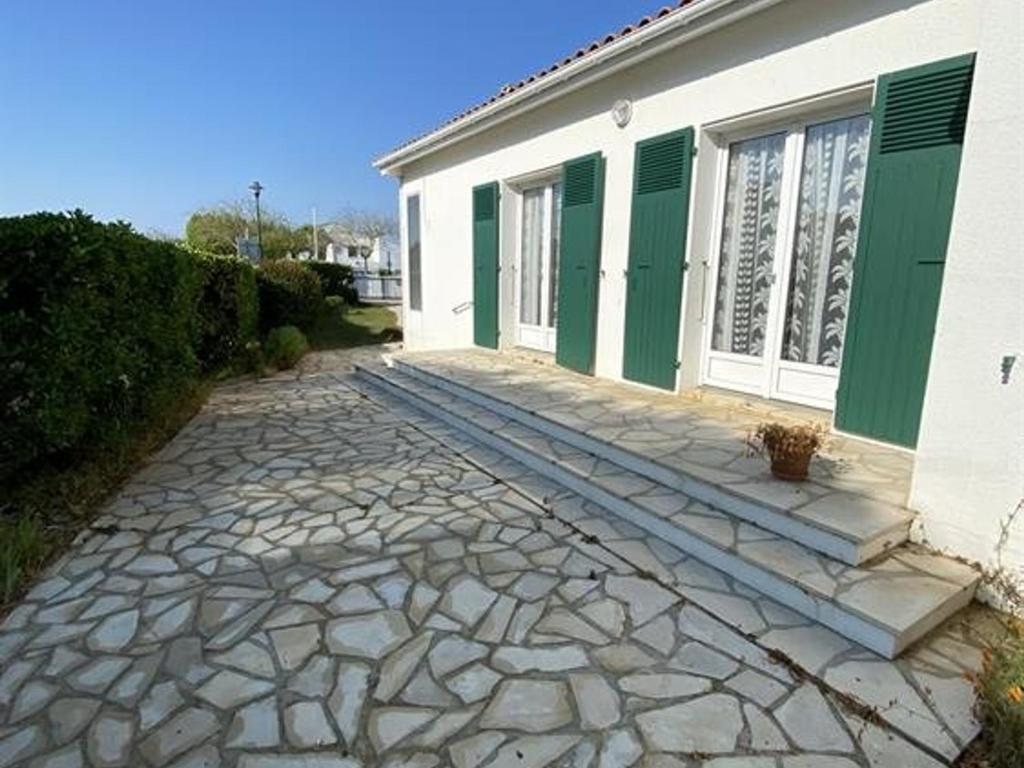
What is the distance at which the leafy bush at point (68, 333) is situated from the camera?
11.2 feet

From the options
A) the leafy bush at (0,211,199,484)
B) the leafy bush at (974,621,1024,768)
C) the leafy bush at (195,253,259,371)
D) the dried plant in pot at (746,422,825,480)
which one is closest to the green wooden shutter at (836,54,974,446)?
the dried plant in pot at (746,422,825,480)

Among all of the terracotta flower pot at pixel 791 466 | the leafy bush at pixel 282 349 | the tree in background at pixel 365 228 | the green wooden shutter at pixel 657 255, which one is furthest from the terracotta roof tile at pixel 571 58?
the tree in background at pixel 365 228

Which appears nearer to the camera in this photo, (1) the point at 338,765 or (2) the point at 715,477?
(1) the point at 338,765

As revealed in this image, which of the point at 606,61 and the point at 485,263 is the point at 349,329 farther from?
the point at 606,61

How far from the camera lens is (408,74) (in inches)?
693

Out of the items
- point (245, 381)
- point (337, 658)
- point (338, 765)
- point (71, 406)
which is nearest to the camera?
point (338, 765)

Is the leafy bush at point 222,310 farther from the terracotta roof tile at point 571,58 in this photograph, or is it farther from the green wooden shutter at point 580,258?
the green wooden shutter at point 580,258

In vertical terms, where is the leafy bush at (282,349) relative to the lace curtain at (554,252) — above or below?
below

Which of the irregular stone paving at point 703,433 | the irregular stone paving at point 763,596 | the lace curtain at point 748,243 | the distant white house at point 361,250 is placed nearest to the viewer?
the irregular stone paving at point 763,596

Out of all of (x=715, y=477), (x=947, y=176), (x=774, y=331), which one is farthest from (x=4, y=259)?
(x=947, y=176)

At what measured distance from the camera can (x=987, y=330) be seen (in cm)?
241

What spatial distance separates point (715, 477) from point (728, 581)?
687 mm

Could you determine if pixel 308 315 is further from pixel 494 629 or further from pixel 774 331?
pixel 494 629

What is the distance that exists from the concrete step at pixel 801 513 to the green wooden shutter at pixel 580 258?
2560 millimetres
